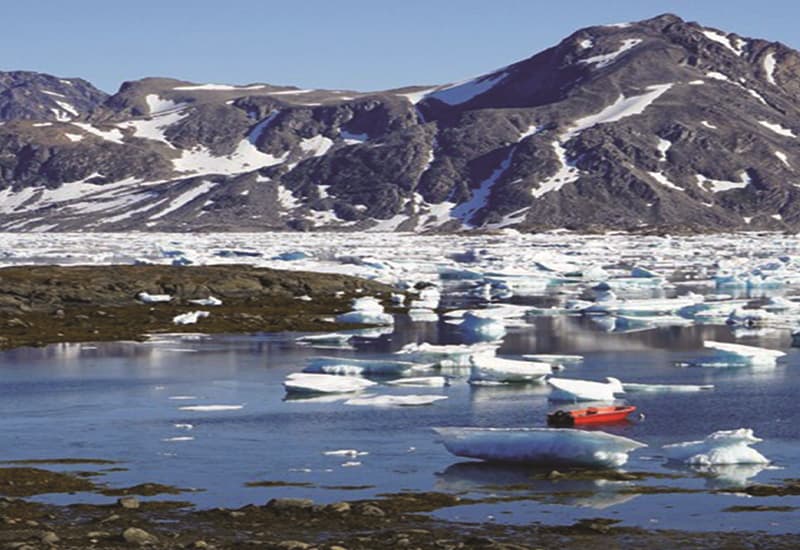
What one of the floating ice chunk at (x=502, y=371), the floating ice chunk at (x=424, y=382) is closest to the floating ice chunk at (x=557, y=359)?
the floating ice chunk at (x=502, y=371)

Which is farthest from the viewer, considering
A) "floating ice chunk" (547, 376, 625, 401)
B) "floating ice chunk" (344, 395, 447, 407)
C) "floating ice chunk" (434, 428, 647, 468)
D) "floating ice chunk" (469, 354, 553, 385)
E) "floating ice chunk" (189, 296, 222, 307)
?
"floating ice chunk" (189, 296, 222, 307)

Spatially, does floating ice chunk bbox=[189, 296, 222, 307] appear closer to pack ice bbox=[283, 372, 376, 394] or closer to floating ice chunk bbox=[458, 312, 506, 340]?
floating ice chunk bbox=[458, 312, 506, 340]

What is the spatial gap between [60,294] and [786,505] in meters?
44.9

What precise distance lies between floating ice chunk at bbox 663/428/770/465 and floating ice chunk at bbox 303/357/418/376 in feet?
43.5

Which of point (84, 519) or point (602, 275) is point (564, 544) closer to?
point (84, 519)

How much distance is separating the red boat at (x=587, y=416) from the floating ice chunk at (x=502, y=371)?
546 cm

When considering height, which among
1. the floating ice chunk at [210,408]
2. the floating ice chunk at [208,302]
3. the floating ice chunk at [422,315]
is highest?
the floating ice chunk at [208,302]

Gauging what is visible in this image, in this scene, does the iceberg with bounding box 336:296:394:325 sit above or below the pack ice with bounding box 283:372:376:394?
above

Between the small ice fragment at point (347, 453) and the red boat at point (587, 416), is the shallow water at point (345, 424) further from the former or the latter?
the red boat at point (587, 416)

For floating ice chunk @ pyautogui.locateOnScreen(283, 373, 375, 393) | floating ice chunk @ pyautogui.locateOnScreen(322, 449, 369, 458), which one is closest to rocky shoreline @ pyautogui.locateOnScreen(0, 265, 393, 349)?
floating ice chunk @ pyautogui.locateOnScreen(283, 373, 375, 393)

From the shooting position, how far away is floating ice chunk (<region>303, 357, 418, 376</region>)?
37.6 m

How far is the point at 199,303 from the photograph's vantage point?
206 ft

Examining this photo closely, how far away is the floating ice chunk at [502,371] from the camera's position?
3609cm

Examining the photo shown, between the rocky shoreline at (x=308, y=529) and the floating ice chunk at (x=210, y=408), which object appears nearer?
the rocky shoreline at (x=308, y=529)
